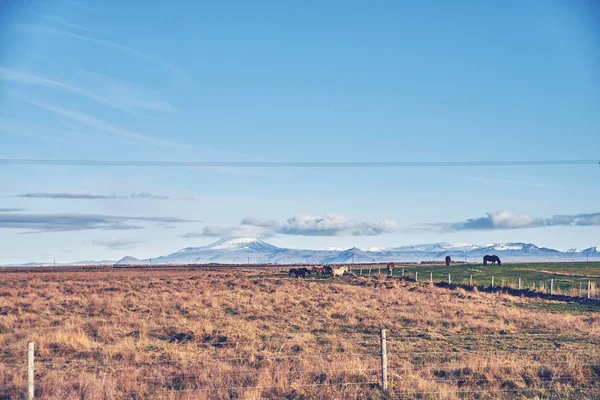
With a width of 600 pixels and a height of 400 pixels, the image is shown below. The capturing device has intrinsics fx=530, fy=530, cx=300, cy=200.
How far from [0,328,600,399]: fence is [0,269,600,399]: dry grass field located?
39mm

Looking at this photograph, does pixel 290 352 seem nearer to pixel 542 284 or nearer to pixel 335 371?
pixel 335 371

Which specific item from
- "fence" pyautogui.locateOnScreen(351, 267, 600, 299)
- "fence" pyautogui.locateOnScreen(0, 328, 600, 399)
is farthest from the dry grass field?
"fence" pyautogui.locateOnScreen(351, 267, 600, 299)

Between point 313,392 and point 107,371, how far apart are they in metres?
6.03

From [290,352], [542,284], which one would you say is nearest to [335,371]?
[290,352]

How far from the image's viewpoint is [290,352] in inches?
671

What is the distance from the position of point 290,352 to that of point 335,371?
12.0 feet

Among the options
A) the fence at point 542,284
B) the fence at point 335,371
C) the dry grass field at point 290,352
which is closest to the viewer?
the fence at point 335,371

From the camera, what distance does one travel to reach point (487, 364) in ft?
47.5

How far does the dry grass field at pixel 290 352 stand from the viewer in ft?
41.2

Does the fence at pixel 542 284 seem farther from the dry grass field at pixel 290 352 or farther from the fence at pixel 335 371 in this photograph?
the fence at pixel 335 371

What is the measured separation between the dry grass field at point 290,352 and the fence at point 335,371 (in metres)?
0.04

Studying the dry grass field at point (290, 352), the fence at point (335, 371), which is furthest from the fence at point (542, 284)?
the fence at point (335, 371)

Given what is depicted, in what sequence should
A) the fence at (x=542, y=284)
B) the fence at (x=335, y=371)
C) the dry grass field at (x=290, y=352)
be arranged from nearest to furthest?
the fence at (x=335, y=371)
the dry grass field at (x=290, y=352)
the fence at (x=542, y=284)

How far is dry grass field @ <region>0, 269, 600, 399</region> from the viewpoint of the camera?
12570mm
